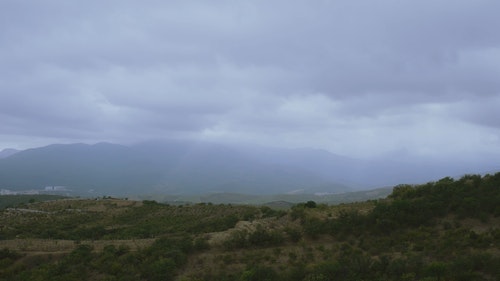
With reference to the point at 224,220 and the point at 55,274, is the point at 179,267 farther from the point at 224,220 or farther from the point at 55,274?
the point at 224,220

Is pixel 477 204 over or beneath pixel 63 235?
over

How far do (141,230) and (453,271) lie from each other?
24027 millimetres

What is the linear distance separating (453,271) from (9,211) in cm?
4935

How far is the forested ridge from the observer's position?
16.7 meters

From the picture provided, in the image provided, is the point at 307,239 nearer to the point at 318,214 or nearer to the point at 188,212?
the point at 318,214

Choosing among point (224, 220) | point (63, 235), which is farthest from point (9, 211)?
point (224, 220)

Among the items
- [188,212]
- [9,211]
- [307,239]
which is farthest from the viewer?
[9,211]

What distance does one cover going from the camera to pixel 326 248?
20.7m

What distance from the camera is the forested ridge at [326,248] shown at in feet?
54.7

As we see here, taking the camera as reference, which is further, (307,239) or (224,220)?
(224,220)

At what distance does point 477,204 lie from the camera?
22.7 meters

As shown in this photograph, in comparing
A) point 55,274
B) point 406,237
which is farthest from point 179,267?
point 406,237

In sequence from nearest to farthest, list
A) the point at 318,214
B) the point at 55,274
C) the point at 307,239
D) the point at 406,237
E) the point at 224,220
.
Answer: the point at 55,274 < the point at 406,237 < the point at 307,239 < the point at 318,214 < the point at 224,220

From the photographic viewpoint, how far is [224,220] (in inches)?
1217
